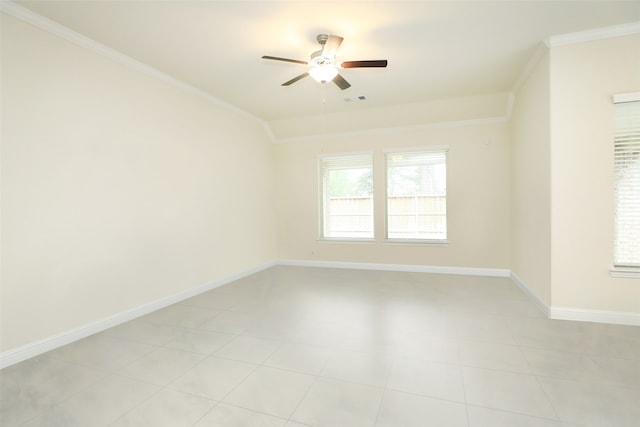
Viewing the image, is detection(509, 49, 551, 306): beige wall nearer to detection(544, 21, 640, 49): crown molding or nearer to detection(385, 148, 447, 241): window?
detection(544, 21, 640, 49): crown molding

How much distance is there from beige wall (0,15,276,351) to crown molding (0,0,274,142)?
54 mm

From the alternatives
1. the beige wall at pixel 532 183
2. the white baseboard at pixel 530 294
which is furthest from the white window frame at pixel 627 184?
the white baseboard at pixel 530 294

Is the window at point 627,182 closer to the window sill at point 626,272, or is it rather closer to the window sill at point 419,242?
the window sill at point 626,272

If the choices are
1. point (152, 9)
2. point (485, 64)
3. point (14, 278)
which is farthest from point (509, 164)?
point (14, 278)

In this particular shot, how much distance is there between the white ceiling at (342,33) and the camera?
246cm

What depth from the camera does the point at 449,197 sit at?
201 inches

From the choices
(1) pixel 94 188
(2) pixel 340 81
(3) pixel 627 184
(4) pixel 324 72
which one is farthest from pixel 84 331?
(3) pixel 627 184

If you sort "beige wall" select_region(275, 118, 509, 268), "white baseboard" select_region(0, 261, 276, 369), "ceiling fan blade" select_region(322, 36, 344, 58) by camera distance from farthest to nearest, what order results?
1. "beige wall" select_region(275, 118, 509, 268)
2. "ceiling fan blade" select_region(322, 36, 344, 58)
3. "white baseboard" select_region(0, 261, 276, 369)

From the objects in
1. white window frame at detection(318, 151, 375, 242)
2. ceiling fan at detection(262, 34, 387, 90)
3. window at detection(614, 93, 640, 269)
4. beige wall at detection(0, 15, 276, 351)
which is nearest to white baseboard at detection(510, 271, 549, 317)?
window at detection(614, 93, 640, 269)

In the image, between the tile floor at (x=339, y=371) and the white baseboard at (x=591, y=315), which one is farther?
the white baseboard at (x=591, y=315)

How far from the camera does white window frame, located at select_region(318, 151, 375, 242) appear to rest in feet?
18.4

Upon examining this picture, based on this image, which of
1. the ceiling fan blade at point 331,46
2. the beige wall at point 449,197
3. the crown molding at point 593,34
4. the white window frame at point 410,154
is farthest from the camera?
the white window frame at point 410,154

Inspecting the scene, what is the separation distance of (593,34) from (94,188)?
200 inches

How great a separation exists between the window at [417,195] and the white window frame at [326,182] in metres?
0.32
